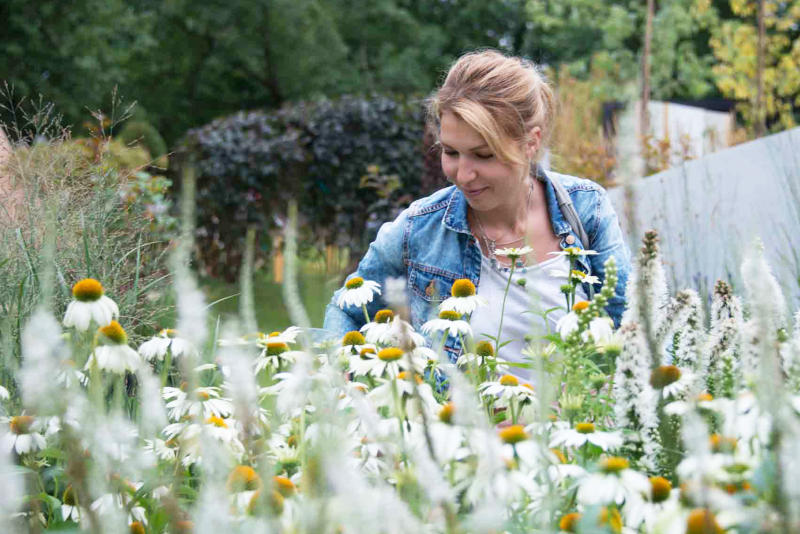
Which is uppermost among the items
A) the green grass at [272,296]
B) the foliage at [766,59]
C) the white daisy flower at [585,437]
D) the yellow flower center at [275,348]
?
the foliage at [766,59]

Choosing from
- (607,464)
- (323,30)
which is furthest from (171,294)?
(323,30)

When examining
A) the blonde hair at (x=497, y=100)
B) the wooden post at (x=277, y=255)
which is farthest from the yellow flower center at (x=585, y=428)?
the wooden post at (x=277, y=255)

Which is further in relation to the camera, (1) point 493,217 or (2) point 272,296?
(2) point 272,296

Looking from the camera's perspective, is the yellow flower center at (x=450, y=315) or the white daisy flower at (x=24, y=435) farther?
the yellow flower center at (x=450, y=315)

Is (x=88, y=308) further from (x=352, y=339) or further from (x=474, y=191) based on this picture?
(x=474, y=191)

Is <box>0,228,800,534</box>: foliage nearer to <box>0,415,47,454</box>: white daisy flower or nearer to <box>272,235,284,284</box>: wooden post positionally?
<box>0,415,47,454</box>: white daisy flower

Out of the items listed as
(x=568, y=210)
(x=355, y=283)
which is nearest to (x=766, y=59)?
(x=568, y=210)

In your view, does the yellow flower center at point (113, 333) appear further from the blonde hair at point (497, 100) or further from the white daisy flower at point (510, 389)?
the blonde hair at point (497, 100)

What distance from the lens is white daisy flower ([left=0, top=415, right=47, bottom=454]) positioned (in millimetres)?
1405

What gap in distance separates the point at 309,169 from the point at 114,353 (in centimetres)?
707

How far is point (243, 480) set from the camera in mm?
1108

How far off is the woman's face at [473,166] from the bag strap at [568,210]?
264mm

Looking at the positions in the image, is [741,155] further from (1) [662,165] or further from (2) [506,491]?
(2) [506,491]

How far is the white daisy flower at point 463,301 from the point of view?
182 cm
